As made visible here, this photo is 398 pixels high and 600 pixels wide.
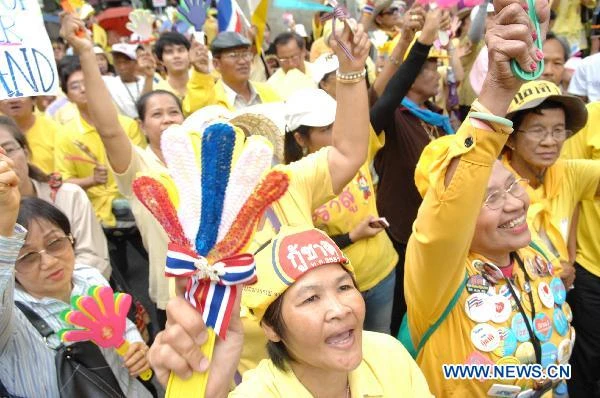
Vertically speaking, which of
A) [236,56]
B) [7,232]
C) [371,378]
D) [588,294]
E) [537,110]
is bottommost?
[588,294]

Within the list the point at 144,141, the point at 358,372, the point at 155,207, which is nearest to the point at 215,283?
the point at 155,207

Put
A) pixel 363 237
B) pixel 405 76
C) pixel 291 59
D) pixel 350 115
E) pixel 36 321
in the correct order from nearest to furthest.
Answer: pixel 36 321, pixel 350 115, pixel 363 237, pixel 405 76, pixel 291 59

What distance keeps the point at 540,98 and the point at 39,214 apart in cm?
207

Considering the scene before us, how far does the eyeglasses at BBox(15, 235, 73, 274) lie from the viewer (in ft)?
6.13

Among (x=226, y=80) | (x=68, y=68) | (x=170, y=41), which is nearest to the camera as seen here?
(x=226, y=80)

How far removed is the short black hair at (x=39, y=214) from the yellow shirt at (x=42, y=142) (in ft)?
6.80

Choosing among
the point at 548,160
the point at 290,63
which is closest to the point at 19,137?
the point at 548,160

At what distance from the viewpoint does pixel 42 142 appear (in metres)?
3.95

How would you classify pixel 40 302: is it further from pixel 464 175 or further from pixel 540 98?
pixel 540 98

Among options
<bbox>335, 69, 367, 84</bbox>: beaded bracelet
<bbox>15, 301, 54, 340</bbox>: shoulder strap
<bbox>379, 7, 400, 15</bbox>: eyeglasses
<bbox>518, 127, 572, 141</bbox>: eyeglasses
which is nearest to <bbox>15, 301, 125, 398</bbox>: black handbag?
<bbox>15, 301, 54, 340</bbox>: shoulder strap

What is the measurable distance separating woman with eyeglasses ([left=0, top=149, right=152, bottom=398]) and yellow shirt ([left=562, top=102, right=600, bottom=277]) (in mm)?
2256

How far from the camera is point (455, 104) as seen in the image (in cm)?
512

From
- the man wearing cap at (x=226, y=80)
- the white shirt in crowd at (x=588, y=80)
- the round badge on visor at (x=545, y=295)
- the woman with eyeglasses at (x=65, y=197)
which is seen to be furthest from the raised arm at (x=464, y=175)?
the man wearing cap at (x=226, y=80)

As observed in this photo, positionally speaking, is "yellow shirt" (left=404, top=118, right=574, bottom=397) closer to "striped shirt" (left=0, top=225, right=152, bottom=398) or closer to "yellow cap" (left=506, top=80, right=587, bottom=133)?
"yellow cap" (left=506, top=80, right=587, bottom=133)
